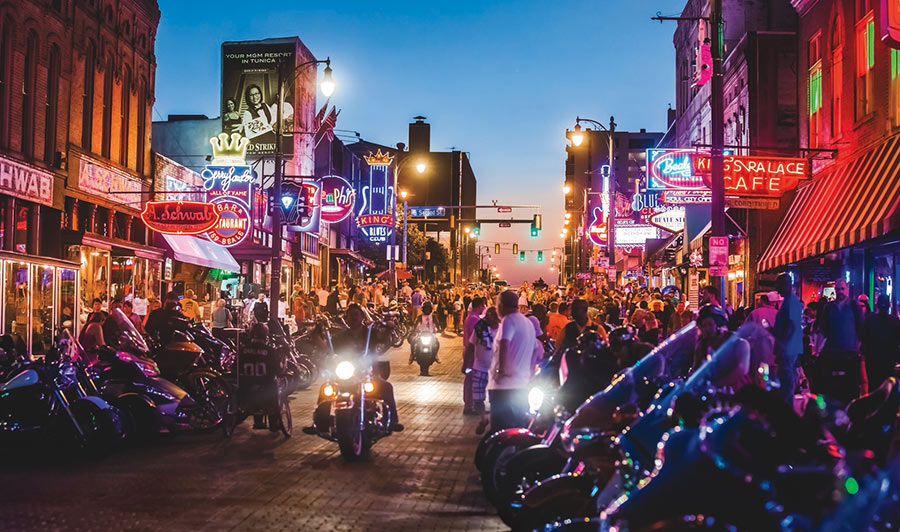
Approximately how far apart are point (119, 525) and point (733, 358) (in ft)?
16.3

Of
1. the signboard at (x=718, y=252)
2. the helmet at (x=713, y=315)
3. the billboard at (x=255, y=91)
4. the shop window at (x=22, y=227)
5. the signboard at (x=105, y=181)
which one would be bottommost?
the helmet at (x=713, y=315)

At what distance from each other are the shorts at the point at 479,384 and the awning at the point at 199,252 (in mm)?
18517

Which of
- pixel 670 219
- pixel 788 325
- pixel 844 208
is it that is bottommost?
pixel 788 325

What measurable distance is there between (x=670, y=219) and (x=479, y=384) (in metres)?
25.3

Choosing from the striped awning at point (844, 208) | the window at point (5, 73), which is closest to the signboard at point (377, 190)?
the window at point (5, 73)

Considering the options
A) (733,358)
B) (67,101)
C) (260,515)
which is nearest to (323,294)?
(67,101)

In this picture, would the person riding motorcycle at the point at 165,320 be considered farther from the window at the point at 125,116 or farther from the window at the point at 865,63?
the window at the point at 125,116

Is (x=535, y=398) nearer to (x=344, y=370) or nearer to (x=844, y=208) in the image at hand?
(x=344, y=370)

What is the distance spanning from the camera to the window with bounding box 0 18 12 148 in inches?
878

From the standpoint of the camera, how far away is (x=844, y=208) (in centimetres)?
1884

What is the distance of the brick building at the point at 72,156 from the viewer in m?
21.2

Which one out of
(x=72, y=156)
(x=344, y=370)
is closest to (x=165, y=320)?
(x=344, y=370)

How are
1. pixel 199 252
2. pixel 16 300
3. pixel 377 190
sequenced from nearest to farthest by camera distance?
pixel 16 300, pixel 199 252, pixel 377 190

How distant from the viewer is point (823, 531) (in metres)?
2.82
